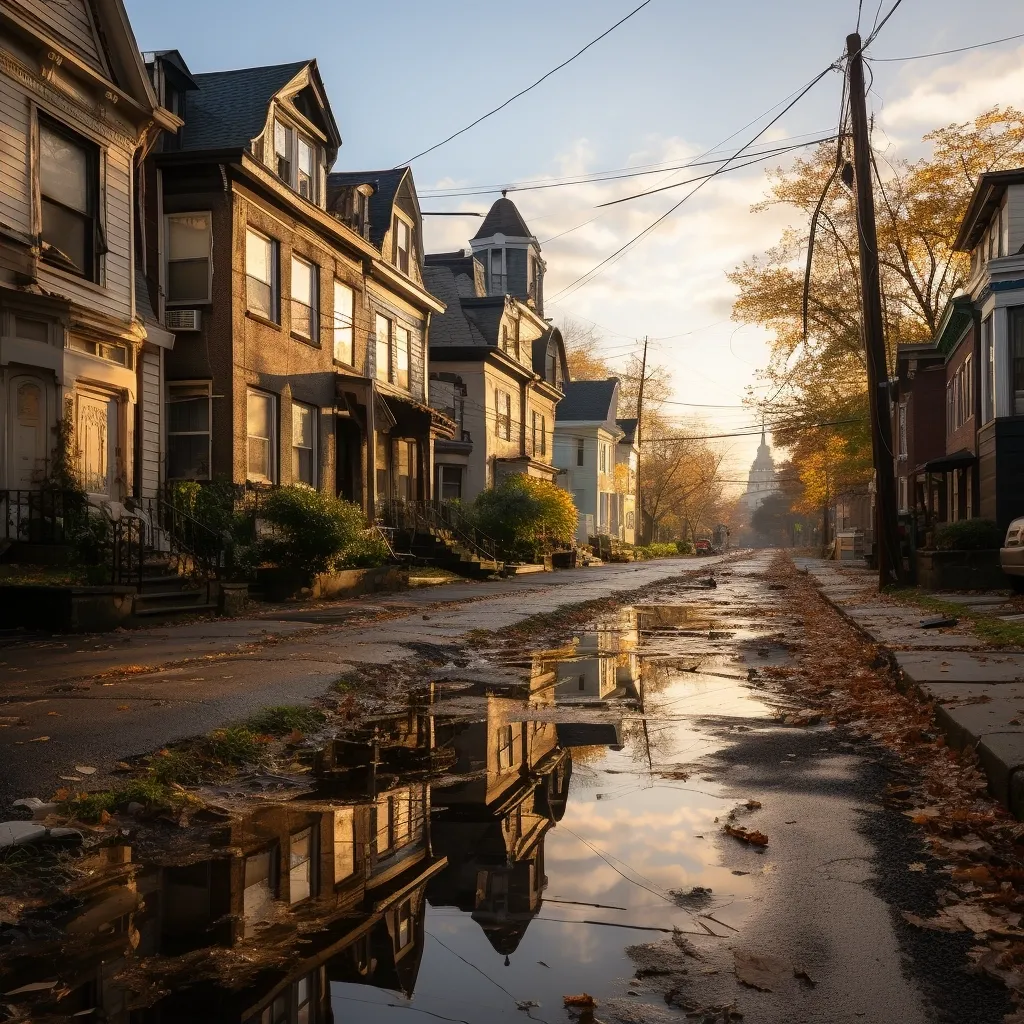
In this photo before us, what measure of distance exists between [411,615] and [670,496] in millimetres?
90370

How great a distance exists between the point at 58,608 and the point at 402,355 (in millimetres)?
20573

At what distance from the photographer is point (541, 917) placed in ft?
→ 12.1

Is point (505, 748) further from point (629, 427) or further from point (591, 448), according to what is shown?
point (629, 427)

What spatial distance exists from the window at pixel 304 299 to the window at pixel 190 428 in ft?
11.7

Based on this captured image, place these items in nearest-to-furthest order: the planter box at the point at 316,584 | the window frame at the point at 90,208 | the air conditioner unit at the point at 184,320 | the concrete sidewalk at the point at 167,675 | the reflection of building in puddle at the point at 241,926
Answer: the reflection of building in puddle at the point at 241,926 < the concrete sidewalk at the point at 167,675 < the window frame at the point at 90,208 < the planter box at the point at 316,584 < the air conditioner unit at the point at 184,320

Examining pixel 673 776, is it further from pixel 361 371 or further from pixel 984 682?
pixel 361 371

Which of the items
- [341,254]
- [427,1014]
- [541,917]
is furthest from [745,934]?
[341,254]

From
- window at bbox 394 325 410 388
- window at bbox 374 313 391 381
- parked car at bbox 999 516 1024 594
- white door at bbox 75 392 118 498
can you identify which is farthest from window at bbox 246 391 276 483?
parked car at bbox 999 516 1024 594

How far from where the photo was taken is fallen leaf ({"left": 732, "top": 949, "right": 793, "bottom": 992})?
3.12 m

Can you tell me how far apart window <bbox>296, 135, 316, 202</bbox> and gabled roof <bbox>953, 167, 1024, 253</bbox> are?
15.7 meters

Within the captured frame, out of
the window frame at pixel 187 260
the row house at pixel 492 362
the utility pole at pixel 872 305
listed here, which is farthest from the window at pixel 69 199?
the row house at pixel 492 362

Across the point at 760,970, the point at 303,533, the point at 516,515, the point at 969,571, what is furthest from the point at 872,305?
the point at 760,970

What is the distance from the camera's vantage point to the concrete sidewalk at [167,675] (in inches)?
233

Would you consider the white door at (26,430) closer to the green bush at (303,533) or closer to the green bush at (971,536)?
the green bush at (303,533)
